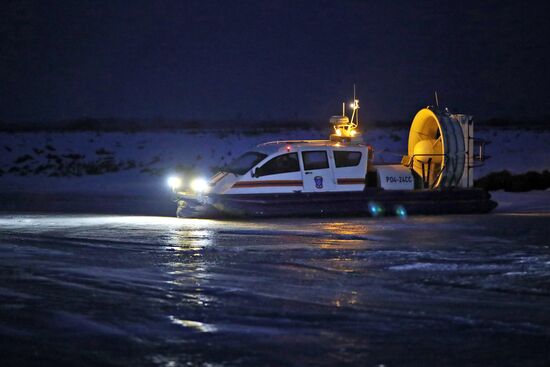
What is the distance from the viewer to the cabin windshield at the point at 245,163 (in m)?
17.7

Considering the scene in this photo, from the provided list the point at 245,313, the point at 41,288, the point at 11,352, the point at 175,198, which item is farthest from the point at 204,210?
the point at 11,352

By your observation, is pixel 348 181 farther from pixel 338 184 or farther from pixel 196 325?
pixel 196 325

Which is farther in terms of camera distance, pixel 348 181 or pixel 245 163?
pixel 245 163

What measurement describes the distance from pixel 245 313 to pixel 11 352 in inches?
91.3

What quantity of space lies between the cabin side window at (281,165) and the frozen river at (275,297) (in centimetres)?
281

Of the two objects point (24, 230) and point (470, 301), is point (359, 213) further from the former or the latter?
point (470, 301)

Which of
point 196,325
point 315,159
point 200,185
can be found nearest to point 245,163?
point 200,185

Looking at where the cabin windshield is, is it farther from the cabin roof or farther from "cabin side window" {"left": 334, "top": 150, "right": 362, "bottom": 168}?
"cabin side window" {"left": 334, "top": 150, "right": 362, "bottom": 168}

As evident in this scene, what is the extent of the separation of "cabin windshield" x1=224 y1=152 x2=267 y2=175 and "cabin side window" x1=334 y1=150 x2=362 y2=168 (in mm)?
1528

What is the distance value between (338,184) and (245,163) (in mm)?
2018

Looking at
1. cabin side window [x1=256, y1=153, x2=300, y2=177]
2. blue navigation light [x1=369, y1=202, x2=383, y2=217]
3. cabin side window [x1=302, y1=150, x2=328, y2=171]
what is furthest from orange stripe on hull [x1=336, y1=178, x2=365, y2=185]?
cabin side window [x1=256, y1=153, x2=300, y2=177]

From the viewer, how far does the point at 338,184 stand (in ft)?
58.5

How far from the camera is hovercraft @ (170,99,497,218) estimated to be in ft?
57.3

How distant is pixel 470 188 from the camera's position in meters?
18.7
